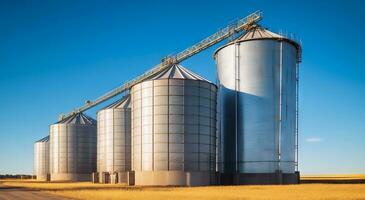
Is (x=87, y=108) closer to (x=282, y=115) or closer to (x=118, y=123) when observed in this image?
(x=118, y=123)

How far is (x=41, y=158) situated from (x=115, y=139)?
190ft

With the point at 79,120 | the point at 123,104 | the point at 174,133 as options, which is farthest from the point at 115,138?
the point at 79,120

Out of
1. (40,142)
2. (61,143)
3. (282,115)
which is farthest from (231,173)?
(40,142)

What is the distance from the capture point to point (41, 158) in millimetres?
128500

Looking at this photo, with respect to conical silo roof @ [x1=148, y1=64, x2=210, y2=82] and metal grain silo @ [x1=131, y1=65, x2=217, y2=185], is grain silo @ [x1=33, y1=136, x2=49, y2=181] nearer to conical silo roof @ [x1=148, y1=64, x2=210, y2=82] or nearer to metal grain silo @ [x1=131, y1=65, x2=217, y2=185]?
metal grain silo @ [x1=131, y1=65, x2=217, y2=185]

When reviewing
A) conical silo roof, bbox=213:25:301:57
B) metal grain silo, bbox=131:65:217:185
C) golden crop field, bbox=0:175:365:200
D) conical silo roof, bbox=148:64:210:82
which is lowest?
golden crop field, bbox=0:175:365:200

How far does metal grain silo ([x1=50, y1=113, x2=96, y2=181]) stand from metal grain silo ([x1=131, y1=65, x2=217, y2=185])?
45661mm

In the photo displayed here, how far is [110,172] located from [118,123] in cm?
993

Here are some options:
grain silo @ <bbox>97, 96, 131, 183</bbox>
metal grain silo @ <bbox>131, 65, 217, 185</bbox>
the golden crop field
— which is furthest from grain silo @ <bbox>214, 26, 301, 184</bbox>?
grain silo @ <bbox>97, 96, 131, 183</bbox>

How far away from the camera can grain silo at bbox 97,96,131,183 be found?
79.6m

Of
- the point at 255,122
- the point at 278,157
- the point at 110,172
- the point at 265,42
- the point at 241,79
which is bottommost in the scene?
the point at 110,172

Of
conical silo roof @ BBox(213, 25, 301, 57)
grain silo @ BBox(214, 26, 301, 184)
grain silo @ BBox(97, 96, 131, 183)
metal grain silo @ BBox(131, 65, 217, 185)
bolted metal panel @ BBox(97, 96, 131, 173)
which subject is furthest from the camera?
bolted metal panel @ BBox(97, 96, 131, 173)

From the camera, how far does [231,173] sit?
2574 inches

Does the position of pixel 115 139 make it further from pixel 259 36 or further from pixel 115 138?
pixel 259 36
